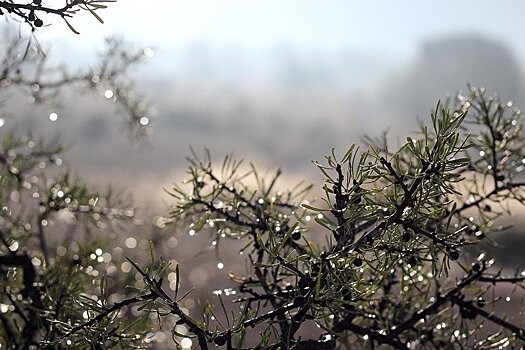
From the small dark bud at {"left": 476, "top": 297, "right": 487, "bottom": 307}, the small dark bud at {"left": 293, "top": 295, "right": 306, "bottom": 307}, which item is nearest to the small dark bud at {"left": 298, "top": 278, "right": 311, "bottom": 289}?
the small dark bud at {"left": 293, "top": 295, "right": 306, "bottom": 307}

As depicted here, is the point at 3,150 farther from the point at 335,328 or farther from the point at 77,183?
the point at 335,328

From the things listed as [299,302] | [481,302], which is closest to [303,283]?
[299,302]

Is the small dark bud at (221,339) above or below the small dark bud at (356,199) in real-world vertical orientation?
below

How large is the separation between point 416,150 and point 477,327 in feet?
0.47

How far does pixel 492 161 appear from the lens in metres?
0.37

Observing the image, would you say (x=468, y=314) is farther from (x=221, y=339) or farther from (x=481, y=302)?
(x=221, y=339)

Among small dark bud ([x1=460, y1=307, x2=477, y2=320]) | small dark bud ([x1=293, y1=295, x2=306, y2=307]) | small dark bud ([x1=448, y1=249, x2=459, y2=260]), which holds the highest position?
small dark bud ([x1=460, y1=307, x2=477, y2=320])

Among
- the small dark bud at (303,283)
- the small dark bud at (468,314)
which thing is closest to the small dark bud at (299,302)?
the small dark bud at (303,283)

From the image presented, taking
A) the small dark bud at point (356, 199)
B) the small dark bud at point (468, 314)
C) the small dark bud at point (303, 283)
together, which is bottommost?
the small dark bud at point (468, 314)

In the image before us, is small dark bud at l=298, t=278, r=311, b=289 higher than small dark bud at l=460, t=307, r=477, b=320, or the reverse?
small dark bud at l=298, t=278, r=311, b=289

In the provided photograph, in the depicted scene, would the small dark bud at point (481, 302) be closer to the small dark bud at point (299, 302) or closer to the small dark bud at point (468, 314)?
the small dark bud at point (468, 314)

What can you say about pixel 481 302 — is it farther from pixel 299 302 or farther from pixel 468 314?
pixel 299 302

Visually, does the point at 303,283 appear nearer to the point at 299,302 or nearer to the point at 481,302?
the point at 299,302

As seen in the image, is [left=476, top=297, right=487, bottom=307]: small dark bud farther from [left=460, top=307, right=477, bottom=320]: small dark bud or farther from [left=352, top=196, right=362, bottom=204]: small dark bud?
[left=352, top=196, right=362, bottom=204]: small dark bud
